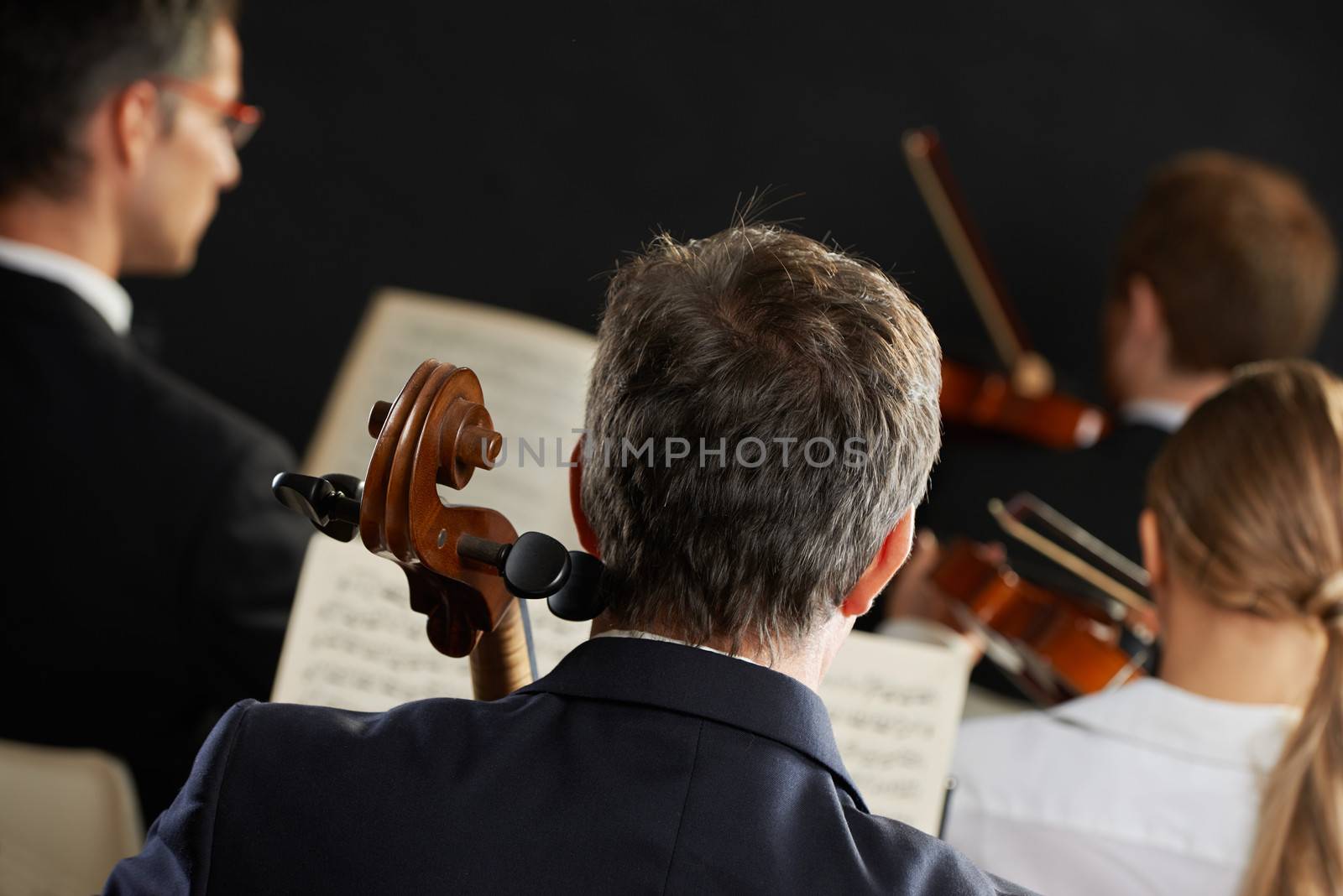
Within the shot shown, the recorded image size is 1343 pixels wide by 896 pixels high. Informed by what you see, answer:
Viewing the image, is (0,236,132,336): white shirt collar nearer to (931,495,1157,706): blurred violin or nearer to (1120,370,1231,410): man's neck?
(931,495,1157,706): blurred violin

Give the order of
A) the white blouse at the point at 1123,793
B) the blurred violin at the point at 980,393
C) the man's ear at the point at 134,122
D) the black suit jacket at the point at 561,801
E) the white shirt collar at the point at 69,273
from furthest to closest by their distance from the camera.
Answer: the blurred violin at the point at 980,393 < the man's ear at the point at 134,122 < the white shirt collar at the point at 69,273 < the white blouse at the point at 1123,793 < the black suit jacket at the point at 561,801

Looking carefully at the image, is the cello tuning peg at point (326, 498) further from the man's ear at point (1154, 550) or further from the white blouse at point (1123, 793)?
the man's ear at point (1154, 550)

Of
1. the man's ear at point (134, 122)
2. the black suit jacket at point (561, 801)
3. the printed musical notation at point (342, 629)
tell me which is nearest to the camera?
the black suit jacket at point (561, 801)

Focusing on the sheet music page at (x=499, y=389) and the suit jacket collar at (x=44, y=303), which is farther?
the sheet music page at (x=499, y=389)

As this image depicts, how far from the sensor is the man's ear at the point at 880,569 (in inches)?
33.7

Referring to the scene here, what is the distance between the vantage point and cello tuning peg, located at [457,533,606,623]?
776mm

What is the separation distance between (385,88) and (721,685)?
6.61 ft

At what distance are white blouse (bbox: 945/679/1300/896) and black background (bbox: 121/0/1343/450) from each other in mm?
1090

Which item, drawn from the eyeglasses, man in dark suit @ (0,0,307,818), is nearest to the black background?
the eyeglasses

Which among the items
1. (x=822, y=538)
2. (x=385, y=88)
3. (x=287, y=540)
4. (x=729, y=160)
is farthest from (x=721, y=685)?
(x=385, y=88)

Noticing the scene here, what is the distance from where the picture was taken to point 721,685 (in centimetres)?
77

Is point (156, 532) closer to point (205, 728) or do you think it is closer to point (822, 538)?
point (205, 728)

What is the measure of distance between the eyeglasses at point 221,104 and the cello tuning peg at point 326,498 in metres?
1.03

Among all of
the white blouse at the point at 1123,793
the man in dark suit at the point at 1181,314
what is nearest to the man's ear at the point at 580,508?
the white blouse at the point at 1123,793
